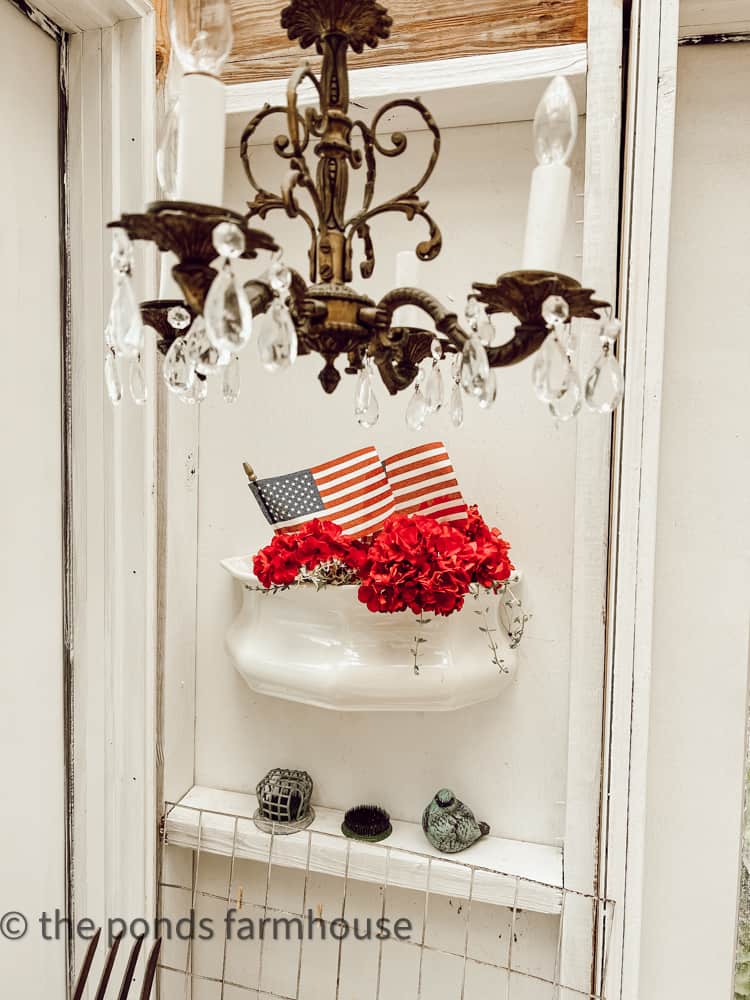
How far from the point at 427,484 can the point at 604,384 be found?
2.21 feet

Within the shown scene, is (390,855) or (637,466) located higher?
(637,466)

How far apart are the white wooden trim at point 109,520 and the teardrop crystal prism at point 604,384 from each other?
896mm

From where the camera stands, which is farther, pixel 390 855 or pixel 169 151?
pixel 390 855

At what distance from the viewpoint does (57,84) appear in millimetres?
1191

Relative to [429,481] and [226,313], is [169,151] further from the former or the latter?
[429,481]

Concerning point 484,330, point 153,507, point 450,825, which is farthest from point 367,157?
point 450,825

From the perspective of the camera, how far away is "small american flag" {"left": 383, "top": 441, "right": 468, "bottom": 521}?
120cm

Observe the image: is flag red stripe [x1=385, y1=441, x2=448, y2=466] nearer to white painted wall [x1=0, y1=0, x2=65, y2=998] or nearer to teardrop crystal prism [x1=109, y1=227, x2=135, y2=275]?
white painted wall [x1=0, y1=0, x2=65, y2=998]

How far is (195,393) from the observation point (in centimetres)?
71

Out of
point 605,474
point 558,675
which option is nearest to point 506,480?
point 605,474

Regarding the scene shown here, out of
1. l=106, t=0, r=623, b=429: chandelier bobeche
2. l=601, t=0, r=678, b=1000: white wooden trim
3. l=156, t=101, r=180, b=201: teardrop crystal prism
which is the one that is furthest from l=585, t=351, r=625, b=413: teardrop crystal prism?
l=601, t=0, r=678, b=1000: white wooden trim

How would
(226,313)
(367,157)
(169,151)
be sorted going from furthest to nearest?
(367,157)
(169,151)
(226,313)

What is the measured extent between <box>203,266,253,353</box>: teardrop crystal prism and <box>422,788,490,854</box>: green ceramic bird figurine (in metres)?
1.04

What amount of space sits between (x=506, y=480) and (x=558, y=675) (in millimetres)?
355
